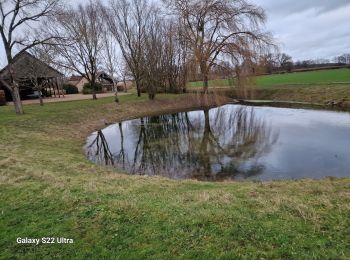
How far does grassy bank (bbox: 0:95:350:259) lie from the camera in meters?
3.85

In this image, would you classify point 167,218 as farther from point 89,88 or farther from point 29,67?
point 89,88

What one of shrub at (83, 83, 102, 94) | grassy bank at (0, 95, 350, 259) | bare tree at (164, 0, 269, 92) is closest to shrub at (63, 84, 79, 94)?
shrub at (83, 83, 102, 94)

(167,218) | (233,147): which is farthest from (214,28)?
(167,218)

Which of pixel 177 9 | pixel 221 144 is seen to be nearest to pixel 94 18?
pixel 177 9

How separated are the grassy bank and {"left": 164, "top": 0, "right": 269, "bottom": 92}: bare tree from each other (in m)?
18.3

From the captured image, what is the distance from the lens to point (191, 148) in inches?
534

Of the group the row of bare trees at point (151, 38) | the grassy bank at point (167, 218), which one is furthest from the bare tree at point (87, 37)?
the grassy bank at point (167, 218)

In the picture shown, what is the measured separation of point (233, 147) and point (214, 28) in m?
15.1

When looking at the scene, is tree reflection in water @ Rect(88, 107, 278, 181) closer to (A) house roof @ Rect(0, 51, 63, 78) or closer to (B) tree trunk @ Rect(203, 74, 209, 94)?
(B) tree trunk @ Rect(203, 74, 209, 94)

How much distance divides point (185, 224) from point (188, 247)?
Result: 593mm

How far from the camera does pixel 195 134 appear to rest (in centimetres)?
1703

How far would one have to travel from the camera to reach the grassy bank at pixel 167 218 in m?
3.85

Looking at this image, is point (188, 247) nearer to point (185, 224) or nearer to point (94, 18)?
point (185, 224)

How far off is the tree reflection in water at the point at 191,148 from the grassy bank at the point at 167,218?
262 cm
